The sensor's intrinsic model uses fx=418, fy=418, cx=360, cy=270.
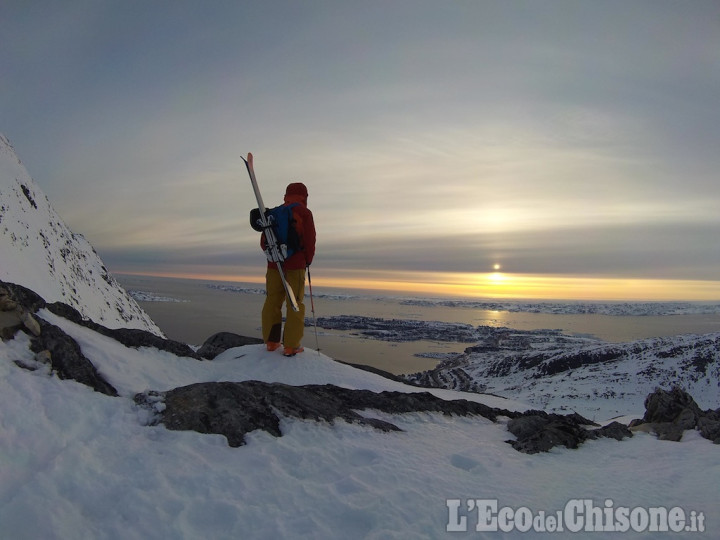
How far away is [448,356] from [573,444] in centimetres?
5216

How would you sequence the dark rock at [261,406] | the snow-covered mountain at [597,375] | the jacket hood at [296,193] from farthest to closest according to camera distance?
the snow-covered mountain at [597,375]
the jacket hood at [296,193]
the dark rock at [261,406]

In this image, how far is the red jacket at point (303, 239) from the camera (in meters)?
7.88

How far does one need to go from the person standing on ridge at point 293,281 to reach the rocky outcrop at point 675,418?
612 cm

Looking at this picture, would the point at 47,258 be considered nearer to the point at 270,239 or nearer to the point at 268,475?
the point at 270,239

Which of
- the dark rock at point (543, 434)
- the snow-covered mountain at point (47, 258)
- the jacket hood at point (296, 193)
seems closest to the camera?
the dark rock at point (543, 434)

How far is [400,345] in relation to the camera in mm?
61531

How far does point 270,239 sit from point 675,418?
7.52m

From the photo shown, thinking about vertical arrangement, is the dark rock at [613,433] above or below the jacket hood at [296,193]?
below

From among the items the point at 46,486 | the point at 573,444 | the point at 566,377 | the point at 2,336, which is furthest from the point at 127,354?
the point at 566,377

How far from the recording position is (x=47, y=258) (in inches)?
1547

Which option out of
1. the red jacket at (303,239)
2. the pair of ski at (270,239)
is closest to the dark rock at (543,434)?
the pair of ski at (270,239)

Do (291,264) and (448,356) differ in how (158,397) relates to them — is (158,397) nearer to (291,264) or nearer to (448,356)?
(291,264)

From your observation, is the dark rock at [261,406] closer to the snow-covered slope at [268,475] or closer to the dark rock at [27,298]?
the snow-covered slope at [268,475]

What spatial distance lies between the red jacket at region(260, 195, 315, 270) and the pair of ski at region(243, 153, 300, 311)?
0.76 feet
